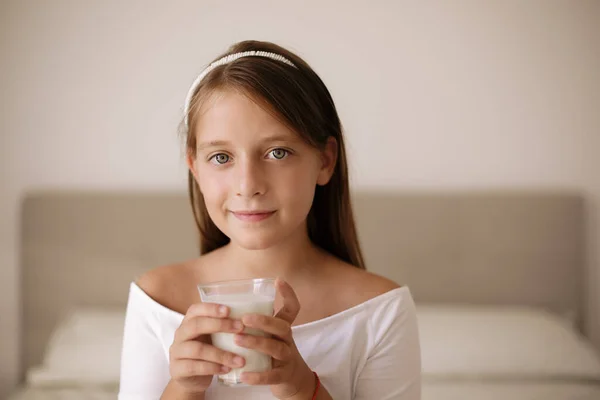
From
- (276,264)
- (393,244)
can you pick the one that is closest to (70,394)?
(276,264)

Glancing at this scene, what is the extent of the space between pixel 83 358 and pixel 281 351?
1.50 metres

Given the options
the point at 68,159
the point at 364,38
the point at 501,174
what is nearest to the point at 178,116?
the point at 68,159

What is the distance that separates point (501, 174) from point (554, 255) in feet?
1.29

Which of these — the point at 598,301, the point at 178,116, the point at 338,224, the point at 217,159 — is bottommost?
the point at 598,301

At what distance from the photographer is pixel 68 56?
110 inches

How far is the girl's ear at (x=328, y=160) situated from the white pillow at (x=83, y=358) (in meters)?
1.23

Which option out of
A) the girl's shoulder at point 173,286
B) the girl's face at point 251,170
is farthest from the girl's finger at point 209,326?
the girl's shoulder at point 173,286

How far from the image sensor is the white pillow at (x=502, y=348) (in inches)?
88.3

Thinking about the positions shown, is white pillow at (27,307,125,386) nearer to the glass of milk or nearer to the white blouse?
the white blouse

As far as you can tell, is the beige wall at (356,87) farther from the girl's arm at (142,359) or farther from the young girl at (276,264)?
the girl's arm at (142,359)

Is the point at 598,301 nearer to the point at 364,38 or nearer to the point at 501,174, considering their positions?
the point at 501,174

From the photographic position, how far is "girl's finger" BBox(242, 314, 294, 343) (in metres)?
0.91

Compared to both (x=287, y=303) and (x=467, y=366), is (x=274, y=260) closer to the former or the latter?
(x=287, y=303)

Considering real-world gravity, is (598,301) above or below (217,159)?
below
